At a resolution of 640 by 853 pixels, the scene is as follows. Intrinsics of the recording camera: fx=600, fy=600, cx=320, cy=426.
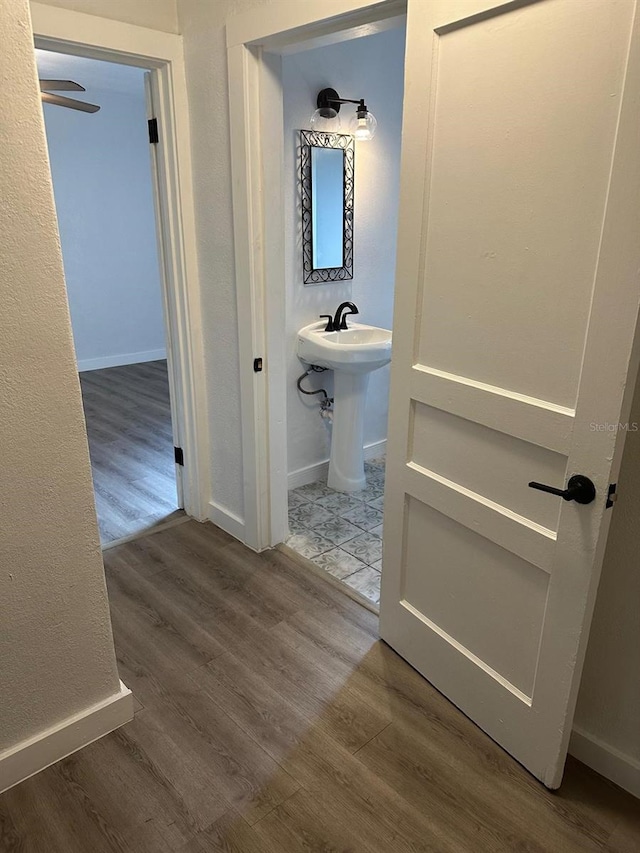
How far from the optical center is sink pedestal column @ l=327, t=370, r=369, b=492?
10.3ft

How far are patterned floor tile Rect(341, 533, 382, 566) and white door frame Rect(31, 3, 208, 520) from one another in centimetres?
76

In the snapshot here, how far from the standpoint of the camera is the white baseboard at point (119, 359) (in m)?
5.79

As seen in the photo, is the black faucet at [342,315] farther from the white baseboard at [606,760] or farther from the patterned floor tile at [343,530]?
the white baseboard at [606,760]

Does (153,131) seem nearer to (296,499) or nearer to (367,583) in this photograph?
(296,499)

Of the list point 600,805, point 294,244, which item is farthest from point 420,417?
A: point 294,244

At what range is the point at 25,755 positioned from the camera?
1635 millimetres

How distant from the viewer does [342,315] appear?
3.24 m

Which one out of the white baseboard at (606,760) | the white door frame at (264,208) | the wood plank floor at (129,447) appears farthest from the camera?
the wood plank floor at (129,447)

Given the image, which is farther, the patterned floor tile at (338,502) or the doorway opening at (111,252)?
the doorway opening at (111,252)

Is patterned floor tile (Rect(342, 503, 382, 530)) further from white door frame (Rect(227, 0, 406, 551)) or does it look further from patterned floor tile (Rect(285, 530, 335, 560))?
white door frame (Rect(227, 0, 406, 551))

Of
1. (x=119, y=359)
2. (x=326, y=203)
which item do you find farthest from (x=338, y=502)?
(x=119, y=359)

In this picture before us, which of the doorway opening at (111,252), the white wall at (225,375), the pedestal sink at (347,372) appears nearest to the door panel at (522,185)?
the white wall at (225,375)

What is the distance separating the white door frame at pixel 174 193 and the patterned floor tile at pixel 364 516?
0.73 metres

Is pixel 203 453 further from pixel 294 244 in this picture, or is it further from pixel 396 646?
pixel 396 646
